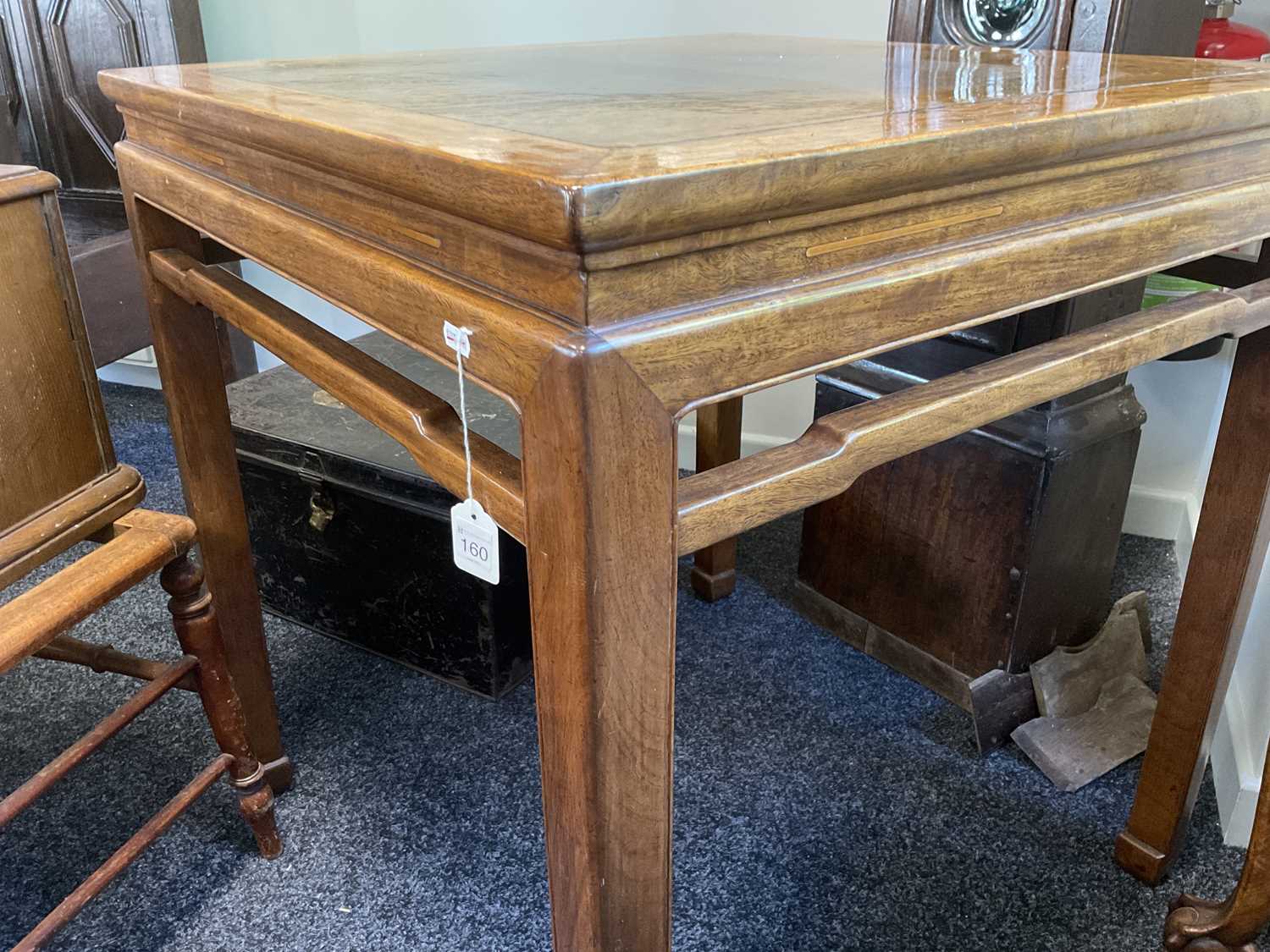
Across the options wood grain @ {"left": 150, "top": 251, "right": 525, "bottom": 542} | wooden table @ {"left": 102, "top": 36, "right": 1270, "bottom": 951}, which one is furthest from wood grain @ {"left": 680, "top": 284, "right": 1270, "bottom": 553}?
wood grain @ {"left": 150, "top": 251, "right": 525, "bottom": 542}

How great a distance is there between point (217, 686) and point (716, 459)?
774 millimetres

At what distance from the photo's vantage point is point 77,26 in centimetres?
169

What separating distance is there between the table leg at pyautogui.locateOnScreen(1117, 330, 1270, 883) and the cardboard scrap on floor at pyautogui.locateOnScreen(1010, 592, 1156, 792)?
142 mm

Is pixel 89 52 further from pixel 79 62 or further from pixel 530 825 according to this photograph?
pixel 530 825

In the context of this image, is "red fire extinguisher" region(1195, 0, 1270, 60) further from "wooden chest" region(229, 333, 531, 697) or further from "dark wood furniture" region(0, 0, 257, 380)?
"dark wood furniture" region(0, 0, 257, 380)

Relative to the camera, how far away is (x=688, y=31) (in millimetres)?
1682

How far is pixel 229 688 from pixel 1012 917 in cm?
81

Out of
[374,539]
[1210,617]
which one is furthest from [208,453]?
[1210,617]

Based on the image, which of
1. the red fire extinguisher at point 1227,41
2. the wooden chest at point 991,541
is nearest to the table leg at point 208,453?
the wooden chest at point 991,541

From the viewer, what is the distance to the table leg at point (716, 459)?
58.6 inches

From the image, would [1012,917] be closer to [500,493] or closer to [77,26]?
[500,493]

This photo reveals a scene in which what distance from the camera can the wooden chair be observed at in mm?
853

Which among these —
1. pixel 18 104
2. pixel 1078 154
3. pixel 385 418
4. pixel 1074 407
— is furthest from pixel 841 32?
pixel 18 104

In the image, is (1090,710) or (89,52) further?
(89,52)
